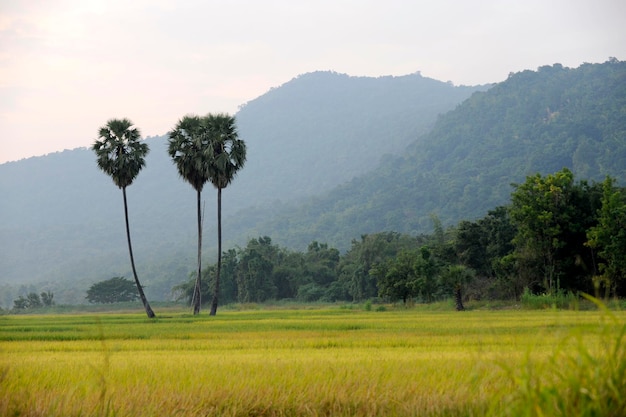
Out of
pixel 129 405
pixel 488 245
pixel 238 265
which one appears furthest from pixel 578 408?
pixel 238 265

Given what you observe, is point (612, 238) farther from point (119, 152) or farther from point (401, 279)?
point (119, 152)

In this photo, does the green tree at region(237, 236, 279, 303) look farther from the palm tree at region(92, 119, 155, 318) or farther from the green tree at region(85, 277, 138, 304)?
the palm tree at region(92, 119, 155, 318)

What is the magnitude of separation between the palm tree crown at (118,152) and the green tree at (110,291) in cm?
6348

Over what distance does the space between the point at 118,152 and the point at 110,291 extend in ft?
213

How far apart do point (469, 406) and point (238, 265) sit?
8812 cm

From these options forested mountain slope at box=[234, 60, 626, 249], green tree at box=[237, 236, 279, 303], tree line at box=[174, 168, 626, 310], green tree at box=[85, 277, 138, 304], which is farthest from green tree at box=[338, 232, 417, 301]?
forested mountain slope at box=[234, 60, 626, 249]

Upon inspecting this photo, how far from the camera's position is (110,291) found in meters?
110

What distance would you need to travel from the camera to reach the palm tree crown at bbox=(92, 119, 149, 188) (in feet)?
163

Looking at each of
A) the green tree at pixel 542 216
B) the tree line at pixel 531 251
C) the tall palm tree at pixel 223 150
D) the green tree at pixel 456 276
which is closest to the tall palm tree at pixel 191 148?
the tall palm tree at pixel 223 150

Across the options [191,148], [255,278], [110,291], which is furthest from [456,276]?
[110,291]

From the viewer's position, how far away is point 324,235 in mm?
178625

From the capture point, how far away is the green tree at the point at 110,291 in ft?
360

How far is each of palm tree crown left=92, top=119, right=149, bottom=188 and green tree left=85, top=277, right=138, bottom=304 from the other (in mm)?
63485

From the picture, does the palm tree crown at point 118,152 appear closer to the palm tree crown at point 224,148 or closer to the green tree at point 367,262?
the palm tree crown at point 224,148
